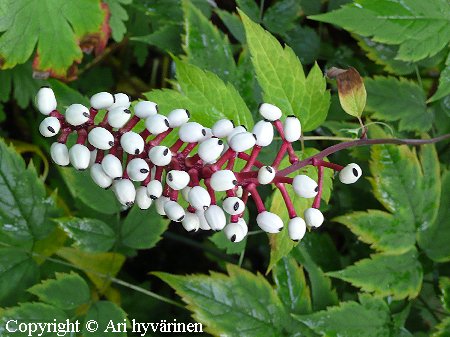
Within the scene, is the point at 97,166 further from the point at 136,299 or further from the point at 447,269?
the point at 447,269

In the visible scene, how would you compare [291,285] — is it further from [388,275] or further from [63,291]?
[63,291]

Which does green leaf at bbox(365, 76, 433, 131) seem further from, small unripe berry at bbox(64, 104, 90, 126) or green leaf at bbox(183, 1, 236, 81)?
small unripe berry at bbox(64, 104, 90, 126)

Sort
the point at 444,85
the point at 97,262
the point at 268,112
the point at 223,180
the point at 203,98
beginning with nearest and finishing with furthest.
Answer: the point at 223,180 < the point at 268,112 < the point at 203,98 < the point at 444,85 < the point at 97,262

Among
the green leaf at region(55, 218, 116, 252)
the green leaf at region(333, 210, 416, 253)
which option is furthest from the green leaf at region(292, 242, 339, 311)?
the green leaf at region(55, 218, 116, 252)

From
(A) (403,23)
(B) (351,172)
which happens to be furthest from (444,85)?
(B) (351,172)

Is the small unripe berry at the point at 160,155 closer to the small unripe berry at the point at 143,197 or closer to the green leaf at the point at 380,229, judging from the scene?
the small unripe berry at the point at 143,197

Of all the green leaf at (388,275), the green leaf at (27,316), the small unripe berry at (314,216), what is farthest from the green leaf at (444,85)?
the green leaf at (27,316)
